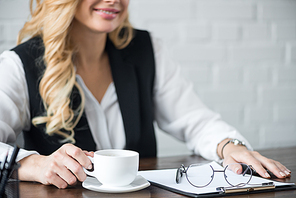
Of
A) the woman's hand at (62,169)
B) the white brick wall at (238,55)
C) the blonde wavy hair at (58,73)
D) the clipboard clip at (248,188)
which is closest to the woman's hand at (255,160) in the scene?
the clipboard clip at (248,188)

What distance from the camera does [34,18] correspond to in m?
1.33

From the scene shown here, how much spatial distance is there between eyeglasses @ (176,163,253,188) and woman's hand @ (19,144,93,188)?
0.75 feet

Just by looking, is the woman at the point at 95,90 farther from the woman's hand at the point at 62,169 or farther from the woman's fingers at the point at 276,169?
the woman's hand at the point at 62,169

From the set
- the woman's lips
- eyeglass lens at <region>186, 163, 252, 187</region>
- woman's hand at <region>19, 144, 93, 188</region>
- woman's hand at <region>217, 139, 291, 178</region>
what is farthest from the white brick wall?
woman's hand at <region>19, 144, 93, 188</region>

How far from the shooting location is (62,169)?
2.52 ft

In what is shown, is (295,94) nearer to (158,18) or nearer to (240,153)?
(158,18)

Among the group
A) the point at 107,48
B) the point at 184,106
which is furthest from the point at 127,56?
the point at 184,106

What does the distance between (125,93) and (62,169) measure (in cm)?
61

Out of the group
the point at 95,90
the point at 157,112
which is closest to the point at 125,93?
the point at 95,90

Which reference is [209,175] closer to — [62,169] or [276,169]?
[276,169]

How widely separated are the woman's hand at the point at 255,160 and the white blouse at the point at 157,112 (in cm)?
9

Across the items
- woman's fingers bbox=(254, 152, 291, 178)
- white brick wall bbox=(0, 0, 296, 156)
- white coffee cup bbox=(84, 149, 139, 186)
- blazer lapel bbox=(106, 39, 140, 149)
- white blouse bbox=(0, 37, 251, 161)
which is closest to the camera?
white coffee cup bbox=(84, 149, 139, 186)

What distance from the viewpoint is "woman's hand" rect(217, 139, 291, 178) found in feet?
2.87

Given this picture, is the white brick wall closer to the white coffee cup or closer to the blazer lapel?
the blazer lapel
